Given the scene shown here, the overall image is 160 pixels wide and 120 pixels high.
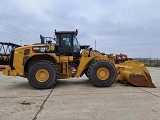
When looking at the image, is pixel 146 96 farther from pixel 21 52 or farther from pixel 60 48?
pixel 21 52

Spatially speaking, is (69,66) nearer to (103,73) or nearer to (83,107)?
(103,73)

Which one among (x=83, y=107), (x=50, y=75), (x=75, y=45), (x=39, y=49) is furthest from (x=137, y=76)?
(x=83, y=107)

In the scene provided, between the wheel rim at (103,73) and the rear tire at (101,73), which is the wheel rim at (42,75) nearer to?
the rear tire at (101,73)

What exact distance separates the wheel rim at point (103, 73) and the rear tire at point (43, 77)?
69.1 inches

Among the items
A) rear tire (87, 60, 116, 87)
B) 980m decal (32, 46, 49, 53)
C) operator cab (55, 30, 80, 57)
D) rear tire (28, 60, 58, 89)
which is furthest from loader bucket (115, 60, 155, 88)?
980m decal (32, 46, 49, 53)

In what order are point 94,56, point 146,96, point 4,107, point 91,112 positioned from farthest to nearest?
point 94,56, point 146,96, point 4,107, point 91,112

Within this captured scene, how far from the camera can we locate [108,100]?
7492mm

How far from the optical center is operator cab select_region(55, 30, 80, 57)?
1111 centimetres

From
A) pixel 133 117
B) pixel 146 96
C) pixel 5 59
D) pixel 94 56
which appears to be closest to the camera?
pixel 133 117

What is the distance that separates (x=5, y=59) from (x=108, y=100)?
21.8 metres

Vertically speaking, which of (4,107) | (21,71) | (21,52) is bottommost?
(4,107)

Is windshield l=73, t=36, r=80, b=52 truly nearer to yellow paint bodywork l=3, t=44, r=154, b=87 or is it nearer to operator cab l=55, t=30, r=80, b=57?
operator cab l=55, t=30, r=80, b=57

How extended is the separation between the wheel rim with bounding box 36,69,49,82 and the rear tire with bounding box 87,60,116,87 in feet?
5.58

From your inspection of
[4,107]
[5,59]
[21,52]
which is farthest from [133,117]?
[5,59]
